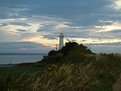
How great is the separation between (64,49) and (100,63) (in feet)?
45.7

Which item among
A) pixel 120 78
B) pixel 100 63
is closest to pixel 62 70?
pixel 120 78

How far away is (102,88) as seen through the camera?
867 inches

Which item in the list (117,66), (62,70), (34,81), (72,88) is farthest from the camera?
(117,66)

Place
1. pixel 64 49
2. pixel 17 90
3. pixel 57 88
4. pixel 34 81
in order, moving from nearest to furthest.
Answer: pixel 17 90
pixel 34 81
pixel 57 88
pixel 64 49

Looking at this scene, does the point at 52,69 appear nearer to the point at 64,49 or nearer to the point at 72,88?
the point at 72,88

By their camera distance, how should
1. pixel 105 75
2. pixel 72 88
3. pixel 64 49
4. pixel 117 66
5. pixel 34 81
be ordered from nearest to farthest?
pixel 34 81 < pixel 72 88 < pixel 105 75 < pixel 117 66 < pixel 64 49

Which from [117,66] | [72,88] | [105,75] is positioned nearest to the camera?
[72,88]

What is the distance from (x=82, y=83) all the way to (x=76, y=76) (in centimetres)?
58

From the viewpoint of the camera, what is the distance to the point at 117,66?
3612 centimetres

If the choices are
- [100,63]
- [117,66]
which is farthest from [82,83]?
[117,66]

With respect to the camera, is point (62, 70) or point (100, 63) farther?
point (100, 63)

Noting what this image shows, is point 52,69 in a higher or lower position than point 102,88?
higher

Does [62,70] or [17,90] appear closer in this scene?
[17,90]

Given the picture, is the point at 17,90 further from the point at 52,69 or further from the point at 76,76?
the point at 76,76
